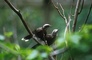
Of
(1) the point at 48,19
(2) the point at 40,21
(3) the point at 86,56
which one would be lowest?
(3) the point at 86,56

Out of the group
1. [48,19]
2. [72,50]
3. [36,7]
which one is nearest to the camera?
[72,50]

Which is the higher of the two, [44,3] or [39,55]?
[44,3]

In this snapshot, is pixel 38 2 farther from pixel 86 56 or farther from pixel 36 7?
pixel 86 56

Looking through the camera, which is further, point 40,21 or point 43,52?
point 40,21

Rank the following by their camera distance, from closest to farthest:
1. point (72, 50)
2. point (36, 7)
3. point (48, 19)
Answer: point (72, 50) → point (48, 19) → point (36, 7)

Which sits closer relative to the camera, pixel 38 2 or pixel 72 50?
pixel 72 50

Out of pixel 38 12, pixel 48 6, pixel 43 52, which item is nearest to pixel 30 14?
pixel 38 12

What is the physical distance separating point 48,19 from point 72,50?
272 centimetres

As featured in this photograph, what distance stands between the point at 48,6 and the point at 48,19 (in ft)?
0.44

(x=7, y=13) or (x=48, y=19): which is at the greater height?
(x=7, y=13)

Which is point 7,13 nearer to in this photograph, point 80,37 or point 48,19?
point 48,19

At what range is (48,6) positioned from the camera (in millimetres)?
3262

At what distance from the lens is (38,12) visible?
11.7 ft

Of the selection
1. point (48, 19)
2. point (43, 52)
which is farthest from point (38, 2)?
point (43, 52)
